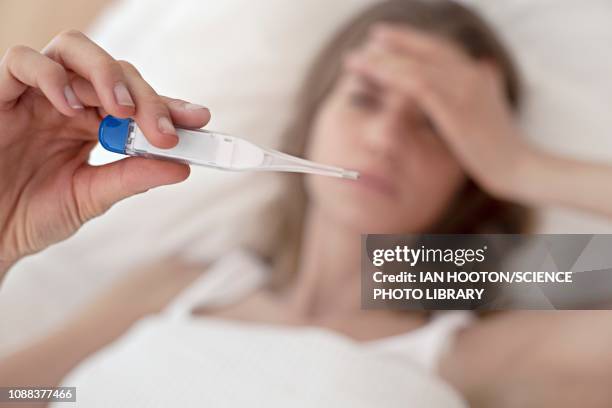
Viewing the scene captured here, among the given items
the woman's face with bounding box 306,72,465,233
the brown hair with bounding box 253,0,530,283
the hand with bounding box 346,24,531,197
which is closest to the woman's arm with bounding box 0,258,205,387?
the brown hair with bounding box 253,0,530,283

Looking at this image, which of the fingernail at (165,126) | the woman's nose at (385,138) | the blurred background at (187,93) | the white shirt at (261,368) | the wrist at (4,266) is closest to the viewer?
the fingernail at (165,126)

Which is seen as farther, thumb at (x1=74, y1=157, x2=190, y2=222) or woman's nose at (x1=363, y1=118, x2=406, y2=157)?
woman's nose at (x1=363, y1=118, x2=406, y2=157)

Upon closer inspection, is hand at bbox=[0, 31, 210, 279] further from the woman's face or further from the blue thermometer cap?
the woman's face

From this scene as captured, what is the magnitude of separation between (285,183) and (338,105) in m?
0.24

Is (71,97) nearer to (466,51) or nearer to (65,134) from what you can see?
(65,134)

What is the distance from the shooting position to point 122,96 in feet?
1.58

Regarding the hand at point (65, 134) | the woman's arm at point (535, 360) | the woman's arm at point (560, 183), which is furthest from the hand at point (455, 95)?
the hand at point (65, 134)

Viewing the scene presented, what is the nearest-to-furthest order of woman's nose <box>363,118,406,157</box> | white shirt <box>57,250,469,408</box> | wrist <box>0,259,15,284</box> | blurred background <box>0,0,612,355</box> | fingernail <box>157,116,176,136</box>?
fingernail <box>157,116,176,136</box>, wrist <box>0,259,15,284</box>, white shirt <box>57,250,469,408</box>, woman's nose <box>363,118,406,157</box>, blurred background <box>0,0,612,355</box>

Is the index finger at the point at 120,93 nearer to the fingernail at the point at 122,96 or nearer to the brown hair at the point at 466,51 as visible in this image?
the fingernail at the point at 122,96

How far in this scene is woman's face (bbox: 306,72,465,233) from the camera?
882mm

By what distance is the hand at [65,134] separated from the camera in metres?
0.49

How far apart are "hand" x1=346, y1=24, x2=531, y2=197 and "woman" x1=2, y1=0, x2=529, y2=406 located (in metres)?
0.01

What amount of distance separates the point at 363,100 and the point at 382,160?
93 millimetres

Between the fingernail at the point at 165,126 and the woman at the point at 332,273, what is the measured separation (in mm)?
392
